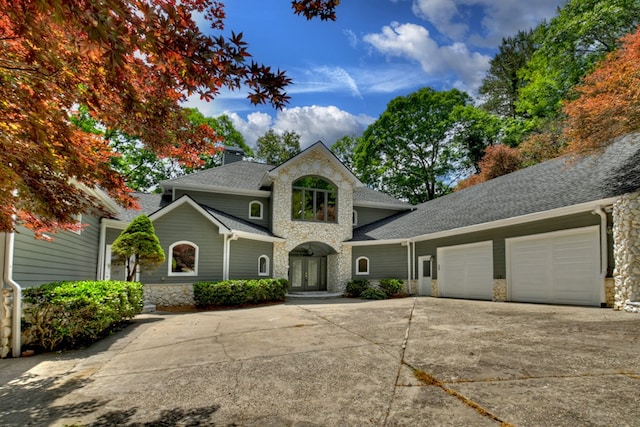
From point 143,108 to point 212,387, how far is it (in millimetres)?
3092

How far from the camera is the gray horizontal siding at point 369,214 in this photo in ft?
70.2

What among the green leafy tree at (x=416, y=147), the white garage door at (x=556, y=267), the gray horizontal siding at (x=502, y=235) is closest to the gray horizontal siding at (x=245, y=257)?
the gray horizontal siding at (x=502, y=235)

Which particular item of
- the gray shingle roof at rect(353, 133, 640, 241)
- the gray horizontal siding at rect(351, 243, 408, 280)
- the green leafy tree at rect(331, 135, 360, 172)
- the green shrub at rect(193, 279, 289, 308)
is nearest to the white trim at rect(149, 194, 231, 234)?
the green shrub at rect(193, 279, 289, 308)

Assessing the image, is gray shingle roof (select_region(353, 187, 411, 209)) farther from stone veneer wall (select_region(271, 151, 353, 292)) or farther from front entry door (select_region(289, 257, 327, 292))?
front entry door (select_region(289, 257, 327, 292))

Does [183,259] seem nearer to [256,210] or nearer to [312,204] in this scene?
[256,210]

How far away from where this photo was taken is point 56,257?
9219mm

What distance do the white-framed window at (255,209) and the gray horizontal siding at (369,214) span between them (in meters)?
5.84

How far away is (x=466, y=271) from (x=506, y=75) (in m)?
27.0

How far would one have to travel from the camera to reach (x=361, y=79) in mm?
9664

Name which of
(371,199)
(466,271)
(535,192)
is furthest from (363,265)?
(535,192)

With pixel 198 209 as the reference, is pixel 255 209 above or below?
above

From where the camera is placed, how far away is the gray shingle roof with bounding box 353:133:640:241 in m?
10.0

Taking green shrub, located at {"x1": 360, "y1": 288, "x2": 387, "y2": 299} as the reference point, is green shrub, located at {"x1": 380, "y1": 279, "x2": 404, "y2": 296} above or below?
above

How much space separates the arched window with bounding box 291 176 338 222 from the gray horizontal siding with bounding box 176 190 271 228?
1465 millimetres
